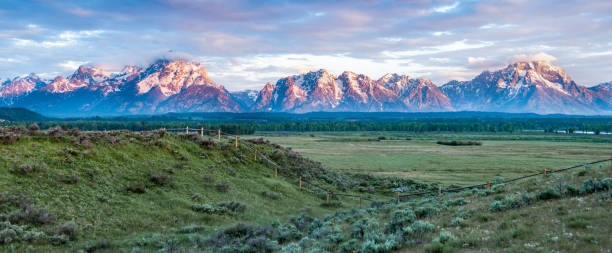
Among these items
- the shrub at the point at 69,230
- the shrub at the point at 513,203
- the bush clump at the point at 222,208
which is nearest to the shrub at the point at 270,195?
the bush clump at the point at 222,208

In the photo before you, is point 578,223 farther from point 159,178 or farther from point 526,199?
point 159,178

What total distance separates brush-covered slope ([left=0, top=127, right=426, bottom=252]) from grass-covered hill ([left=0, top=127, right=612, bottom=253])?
52mm

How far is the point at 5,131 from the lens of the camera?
70.2 feet

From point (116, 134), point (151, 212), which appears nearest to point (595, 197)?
point (151, 212)

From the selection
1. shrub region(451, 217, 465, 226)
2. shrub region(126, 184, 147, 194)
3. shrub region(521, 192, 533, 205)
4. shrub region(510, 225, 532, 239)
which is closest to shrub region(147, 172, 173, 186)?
Answer: shrub region(126, 184, 147, 194)

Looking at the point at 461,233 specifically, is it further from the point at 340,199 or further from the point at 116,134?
the point at 116,134

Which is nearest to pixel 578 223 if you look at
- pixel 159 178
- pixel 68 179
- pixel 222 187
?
pixel 222 187

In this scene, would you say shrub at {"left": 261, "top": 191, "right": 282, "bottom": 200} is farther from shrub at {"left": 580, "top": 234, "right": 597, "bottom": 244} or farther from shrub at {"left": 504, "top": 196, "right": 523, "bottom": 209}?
shrub at {"left": 580, "top": 234, "right": 597, "bottom": 244}

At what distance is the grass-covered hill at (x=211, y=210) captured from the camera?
1116 cm

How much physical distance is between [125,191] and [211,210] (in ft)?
14.0

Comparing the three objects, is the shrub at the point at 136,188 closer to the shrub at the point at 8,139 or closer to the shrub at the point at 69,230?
the shrub at the point at 69,230

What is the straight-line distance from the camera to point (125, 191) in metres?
19.7

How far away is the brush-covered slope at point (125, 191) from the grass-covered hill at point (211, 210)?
0.05m

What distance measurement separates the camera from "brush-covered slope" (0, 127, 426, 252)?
14.8 meters
